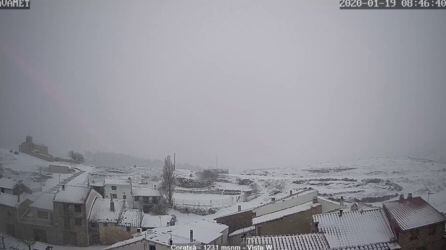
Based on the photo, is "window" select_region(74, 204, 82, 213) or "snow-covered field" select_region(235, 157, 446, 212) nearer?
"snow-covered field" select_region(235, 157, 446, 212)

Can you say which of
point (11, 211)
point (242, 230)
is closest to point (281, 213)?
point (242, 230)

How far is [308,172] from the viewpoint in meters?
10.2

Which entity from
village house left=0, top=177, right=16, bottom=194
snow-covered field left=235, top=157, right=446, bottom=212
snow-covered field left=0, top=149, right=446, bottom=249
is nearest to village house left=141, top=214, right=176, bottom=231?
snow-covered field left=0, top=149, right=446, bottom=249

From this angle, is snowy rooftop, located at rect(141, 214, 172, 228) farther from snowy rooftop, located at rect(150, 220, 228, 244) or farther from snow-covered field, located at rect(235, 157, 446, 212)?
snow-covered field, located at rect(235, 157, 446, 212)

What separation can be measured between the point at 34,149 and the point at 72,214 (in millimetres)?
2242

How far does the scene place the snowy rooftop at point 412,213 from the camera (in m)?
6.13

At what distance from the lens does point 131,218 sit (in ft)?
29.7

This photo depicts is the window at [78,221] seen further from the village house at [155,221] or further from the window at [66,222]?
the village house at [155,221]

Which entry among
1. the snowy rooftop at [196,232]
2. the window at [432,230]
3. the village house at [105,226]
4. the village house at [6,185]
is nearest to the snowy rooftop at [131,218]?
the village house at [105,226]

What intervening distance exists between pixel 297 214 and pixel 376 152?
2.59 m

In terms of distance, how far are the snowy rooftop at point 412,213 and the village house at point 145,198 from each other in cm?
594

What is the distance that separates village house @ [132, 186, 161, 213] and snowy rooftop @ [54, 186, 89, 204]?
4.42 feet

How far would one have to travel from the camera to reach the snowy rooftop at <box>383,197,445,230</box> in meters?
A: 6.13

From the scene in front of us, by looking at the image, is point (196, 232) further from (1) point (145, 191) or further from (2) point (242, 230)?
(1) point (145, 191)
